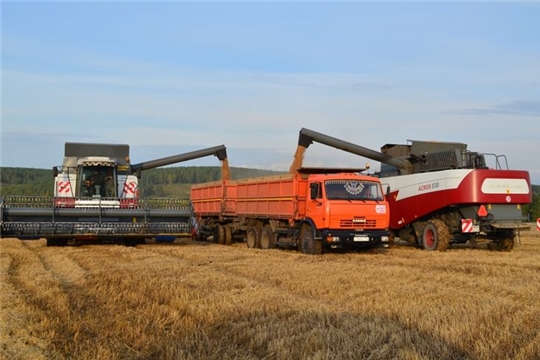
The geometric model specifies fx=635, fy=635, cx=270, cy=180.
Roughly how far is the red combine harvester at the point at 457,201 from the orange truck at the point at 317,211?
1.42 metres

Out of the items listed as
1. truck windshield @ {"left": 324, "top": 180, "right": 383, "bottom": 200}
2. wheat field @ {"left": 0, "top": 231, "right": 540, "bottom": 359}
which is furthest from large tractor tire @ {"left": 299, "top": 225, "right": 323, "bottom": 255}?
wheat field @ {"left": 0, "top": 231, "right": 540, "bottom": 359}

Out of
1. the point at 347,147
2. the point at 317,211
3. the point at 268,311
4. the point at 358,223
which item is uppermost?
the point at 347,147

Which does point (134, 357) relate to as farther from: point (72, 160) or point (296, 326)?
point (72, 160)

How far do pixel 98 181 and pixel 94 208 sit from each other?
7.47 feet

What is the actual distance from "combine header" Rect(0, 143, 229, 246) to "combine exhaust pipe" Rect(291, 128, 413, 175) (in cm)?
544

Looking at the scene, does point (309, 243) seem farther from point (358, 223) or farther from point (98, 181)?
point (98, 181)

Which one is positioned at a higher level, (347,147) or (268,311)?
(347,147)

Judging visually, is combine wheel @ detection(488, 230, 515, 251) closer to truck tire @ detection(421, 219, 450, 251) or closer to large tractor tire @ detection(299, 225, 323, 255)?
truck tire @ detection(421, 219, 450, 251)

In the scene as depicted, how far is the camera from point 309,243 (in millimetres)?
17391

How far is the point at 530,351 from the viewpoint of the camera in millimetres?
5891

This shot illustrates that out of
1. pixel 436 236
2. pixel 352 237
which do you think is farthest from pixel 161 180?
pixel 352 237

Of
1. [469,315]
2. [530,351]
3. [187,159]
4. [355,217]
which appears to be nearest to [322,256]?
[355,217]

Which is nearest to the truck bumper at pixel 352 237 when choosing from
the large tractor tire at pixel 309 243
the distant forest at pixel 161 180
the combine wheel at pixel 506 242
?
the large tractor tire at pixel 309 243

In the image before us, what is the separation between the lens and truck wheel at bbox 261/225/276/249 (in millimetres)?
19672
